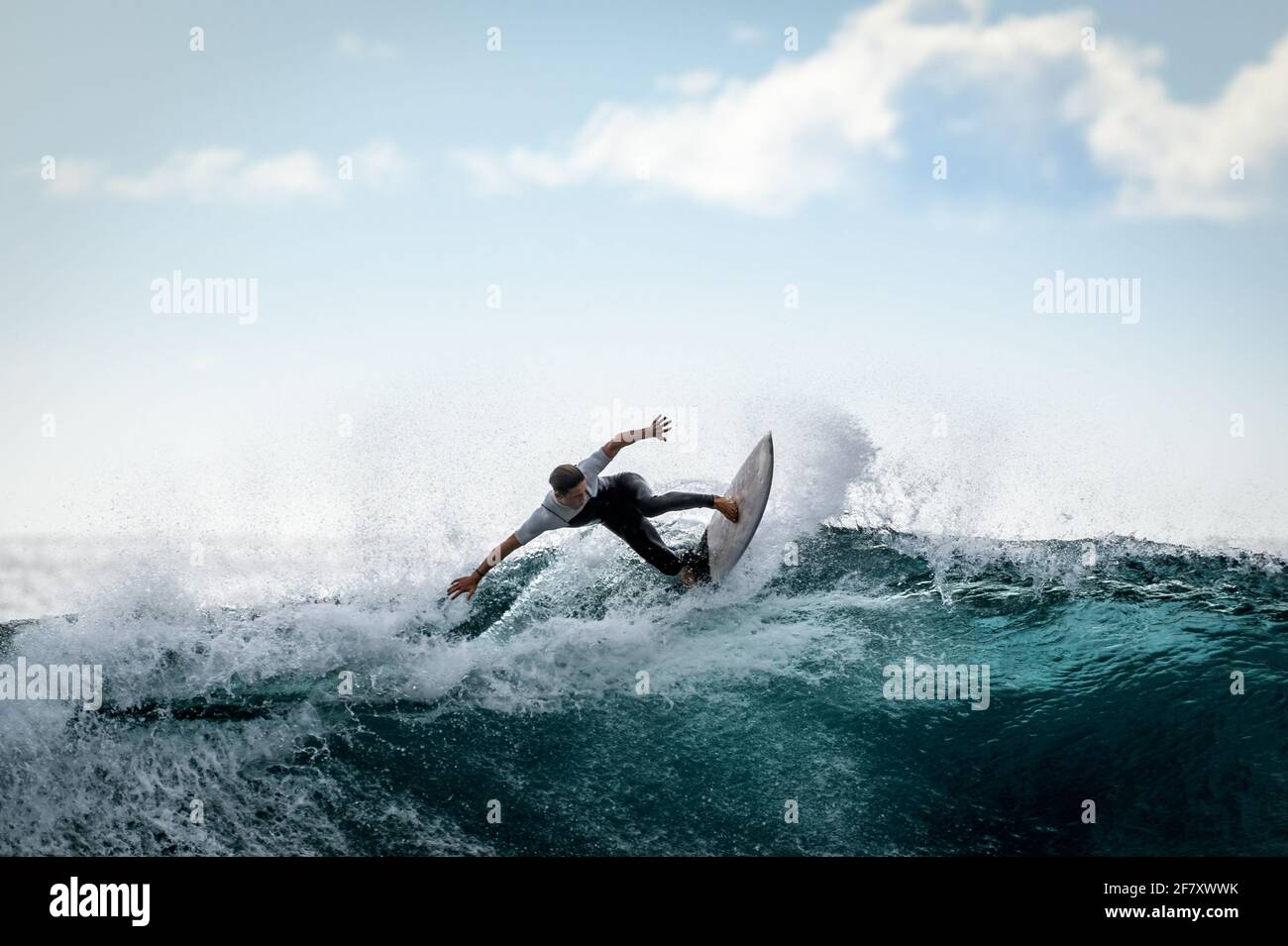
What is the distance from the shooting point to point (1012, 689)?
6.84 metres

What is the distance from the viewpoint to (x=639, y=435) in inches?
264

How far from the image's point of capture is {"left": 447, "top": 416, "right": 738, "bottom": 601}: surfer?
22.0 feet

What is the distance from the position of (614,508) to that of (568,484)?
0.87m

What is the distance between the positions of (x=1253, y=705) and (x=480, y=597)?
6.85 m

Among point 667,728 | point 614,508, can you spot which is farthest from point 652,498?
point 667,728

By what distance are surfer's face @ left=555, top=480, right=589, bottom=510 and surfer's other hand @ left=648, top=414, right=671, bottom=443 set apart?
0.71 metres

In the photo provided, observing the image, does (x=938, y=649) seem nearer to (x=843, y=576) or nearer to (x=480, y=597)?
(x=843, y=576)

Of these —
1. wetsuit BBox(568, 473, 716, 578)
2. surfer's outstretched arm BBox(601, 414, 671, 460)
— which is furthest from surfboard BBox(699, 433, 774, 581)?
surfer's outstretched arm BBox(601, 414, 671, 460)

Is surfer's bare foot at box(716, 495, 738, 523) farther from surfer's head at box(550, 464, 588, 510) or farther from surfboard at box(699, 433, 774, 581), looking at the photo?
surfer's head at box(550, 464, 588, 510)

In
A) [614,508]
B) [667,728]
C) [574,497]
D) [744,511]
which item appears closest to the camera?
[667,728]

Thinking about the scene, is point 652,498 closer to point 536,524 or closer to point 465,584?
point 536,524

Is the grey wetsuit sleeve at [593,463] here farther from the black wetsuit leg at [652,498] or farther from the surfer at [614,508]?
the black wetsuit leg at [652,498]

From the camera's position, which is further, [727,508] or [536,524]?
[727,508]
